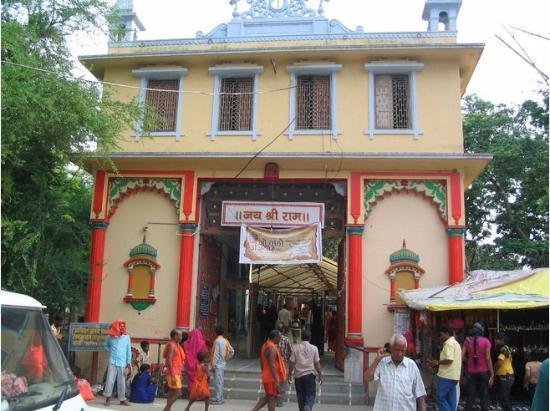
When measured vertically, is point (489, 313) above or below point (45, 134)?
below

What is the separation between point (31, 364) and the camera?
3752mm

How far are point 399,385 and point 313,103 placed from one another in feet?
31.9

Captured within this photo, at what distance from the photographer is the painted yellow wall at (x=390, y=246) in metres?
12.8

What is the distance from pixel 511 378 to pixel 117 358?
24.1 ft

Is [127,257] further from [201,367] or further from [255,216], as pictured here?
[201,367]

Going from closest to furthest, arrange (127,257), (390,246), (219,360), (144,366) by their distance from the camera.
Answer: (219,360), (144,366), (390,246), (127,257)

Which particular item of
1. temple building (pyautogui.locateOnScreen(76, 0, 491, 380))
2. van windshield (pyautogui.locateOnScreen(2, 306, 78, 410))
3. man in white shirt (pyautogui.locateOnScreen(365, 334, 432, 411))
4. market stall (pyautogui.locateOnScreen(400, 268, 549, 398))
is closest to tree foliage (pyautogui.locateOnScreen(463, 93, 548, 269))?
temple building (pyautogui.locateOnScreen(76, 0, 491, 380))

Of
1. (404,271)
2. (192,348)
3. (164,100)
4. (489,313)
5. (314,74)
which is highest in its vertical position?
(314,74)

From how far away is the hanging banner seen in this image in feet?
43.1

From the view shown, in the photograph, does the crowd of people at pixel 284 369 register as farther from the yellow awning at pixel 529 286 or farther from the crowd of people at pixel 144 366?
the yellow awning at pixel 529 286

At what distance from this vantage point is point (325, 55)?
13.8 metres

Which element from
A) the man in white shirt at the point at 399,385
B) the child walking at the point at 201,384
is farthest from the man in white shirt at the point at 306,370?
the man in white shirt at the point at 399,385

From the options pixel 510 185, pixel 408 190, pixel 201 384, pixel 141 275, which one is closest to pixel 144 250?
pixel 141 275

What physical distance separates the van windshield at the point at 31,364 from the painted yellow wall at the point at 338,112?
1001cm
